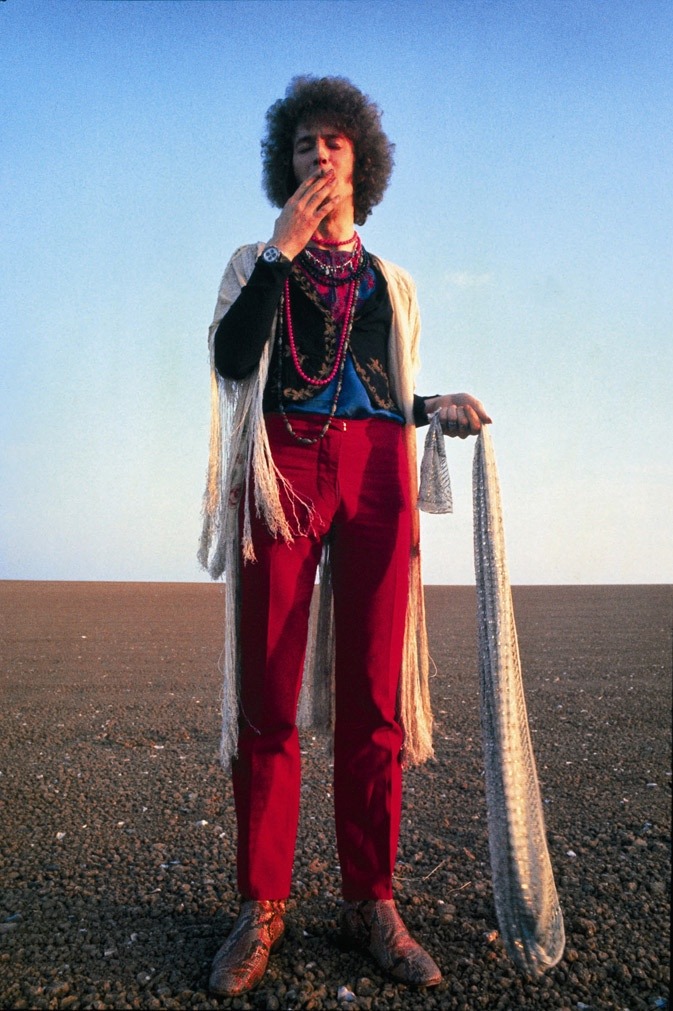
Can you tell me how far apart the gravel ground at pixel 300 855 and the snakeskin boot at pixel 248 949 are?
0.04 m

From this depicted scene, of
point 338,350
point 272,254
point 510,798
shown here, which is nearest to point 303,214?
point 272,254

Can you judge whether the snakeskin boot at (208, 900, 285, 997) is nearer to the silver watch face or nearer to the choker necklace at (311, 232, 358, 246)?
the silver watch face

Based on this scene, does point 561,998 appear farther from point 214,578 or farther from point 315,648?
A: point 214,578

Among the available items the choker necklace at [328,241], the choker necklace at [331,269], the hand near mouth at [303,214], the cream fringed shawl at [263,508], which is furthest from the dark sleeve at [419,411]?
the hand near mouth at [303,214]

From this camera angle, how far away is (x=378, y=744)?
8.52ft

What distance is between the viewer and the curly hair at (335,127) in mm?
2871

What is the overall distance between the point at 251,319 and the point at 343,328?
0.36 meters

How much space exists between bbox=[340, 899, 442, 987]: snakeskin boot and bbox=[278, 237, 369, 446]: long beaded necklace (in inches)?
58.3

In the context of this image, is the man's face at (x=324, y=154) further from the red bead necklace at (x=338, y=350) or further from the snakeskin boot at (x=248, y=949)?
the snakeskin boot at (x=248, y=949)

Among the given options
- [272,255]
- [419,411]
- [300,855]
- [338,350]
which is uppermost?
[272,255]

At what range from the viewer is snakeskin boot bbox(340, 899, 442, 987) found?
7.86 ft

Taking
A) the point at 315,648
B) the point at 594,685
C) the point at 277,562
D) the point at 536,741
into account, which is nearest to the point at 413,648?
the point at 315,648

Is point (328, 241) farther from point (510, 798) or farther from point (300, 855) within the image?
point (300, 855)

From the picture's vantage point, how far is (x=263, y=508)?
249 cm
